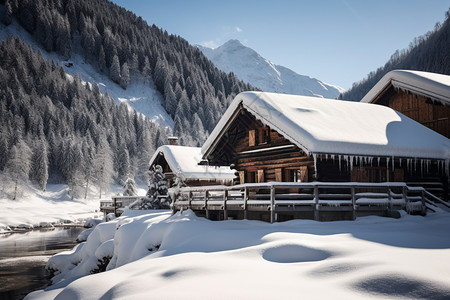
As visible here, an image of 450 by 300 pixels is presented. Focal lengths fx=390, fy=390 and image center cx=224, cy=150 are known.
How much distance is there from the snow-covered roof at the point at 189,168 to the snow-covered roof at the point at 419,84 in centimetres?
1413

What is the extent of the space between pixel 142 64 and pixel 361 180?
487 feet

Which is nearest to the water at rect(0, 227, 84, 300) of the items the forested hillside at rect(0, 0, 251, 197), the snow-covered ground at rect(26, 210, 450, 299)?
the snow-covered ground at rect(26, 210, 450, 299)

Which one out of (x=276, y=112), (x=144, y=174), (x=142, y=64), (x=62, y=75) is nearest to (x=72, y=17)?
(x=142, y=64)

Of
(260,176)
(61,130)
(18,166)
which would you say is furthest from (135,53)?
(260,176)

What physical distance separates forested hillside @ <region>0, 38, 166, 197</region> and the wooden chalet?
5673 cm

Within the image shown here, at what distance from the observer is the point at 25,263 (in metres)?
21.8

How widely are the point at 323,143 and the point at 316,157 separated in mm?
1218

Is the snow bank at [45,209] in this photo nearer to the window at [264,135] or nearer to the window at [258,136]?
the window at [258,136]

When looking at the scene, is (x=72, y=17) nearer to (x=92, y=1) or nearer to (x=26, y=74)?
(x=92, y=1)

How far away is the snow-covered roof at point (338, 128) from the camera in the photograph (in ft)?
51.8

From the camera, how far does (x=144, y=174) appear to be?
93688mm

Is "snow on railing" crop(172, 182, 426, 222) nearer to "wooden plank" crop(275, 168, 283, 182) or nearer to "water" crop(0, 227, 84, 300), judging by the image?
"wooden plank" crop(275, 168, 283, 182)

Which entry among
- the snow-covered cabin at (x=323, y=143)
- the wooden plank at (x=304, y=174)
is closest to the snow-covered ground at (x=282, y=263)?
the snow-covered cabin at (x=323, y=143)

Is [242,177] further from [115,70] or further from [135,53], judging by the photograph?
[135,53]
